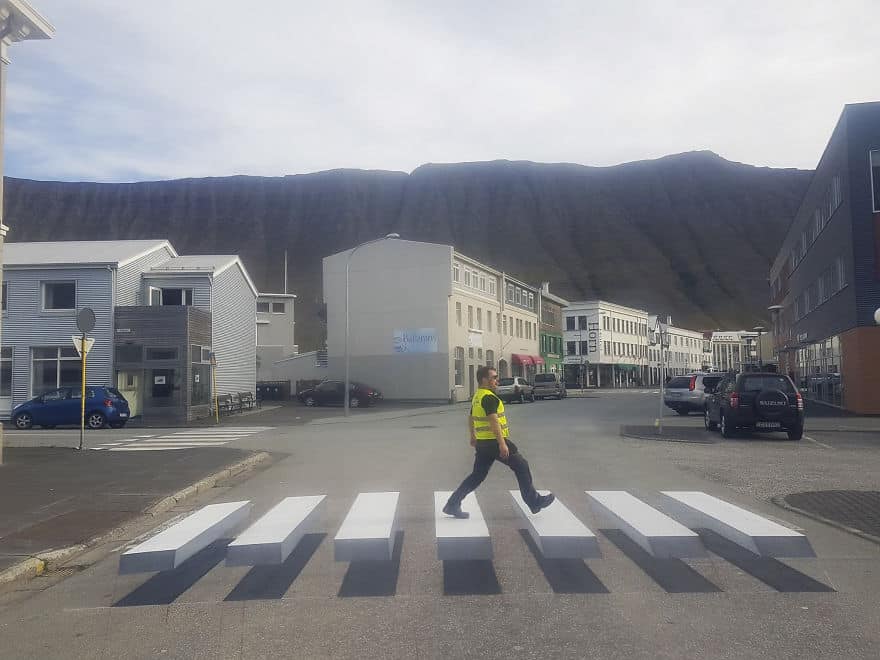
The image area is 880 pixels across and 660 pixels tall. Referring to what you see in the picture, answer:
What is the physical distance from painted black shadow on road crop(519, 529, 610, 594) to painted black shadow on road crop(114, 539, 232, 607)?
108 inches

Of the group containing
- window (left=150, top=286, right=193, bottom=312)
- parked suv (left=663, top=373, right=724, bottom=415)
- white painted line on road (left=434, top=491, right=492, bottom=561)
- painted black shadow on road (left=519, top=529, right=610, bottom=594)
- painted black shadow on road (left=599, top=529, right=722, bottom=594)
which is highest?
window (left=150, top=286, right=193, bottom=312)

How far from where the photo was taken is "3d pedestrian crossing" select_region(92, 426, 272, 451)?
19.2 metres

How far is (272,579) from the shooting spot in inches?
242

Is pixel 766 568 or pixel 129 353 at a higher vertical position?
pixel 129 353

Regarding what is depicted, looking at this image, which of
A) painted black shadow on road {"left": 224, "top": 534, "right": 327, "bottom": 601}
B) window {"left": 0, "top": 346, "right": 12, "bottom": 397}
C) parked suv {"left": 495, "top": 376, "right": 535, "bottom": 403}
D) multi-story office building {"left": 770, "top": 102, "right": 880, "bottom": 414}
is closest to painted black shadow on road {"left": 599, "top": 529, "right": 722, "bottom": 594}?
painted black shadow on road {"left": 224, "top": 534, "right": 327, "bottom": 601}

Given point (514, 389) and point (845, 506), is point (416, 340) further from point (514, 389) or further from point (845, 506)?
point (845, 506)

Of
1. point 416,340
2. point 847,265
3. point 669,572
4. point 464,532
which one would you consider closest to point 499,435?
point 464,532

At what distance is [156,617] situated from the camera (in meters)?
5.28

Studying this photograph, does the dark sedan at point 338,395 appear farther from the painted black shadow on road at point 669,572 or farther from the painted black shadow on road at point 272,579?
the painted black shadow on road at point 669,572

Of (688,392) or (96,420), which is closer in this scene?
(96,420)

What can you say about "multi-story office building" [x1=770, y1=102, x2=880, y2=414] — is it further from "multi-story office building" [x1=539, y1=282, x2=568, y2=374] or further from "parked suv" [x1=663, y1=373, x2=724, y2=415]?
"multi-story office building" [x1=539, y1=282, x2=568, y2=374]


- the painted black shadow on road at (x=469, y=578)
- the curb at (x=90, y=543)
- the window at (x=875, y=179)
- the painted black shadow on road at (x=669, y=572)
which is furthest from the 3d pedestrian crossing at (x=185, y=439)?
the window at (x=875, y=179)

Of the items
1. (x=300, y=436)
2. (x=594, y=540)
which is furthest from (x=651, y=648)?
(x=300, y=436)

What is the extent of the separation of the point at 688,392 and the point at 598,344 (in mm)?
57239
